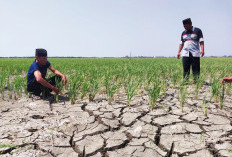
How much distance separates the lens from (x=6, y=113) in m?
2.50

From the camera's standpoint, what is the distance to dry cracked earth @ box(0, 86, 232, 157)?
1.59 meters

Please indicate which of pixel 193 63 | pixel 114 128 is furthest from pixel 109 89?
pixel 193 63

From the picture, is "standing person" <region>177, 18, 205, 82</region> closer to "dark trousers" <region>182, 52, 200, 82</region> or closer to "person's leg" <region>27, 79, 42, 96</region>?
"dark trousers" <region>182, 52, 200, 82</region>

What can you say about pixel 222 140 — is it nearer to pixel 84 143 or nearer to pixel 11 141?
pixel 84 143

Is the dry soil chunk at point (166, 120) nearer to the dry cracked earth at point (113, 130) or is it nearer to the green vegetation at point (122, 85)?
the dry cracked earth at point (113, 130)

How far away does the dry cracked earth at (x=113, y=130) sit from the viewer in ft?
5.22

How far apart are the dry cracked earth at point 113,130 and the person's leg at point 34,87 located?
38 cm

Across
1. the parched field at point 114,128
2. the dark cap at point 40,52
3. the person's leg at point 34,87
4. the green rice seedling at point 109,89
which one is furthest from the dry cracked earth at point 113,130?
the dark cap at point 40,52

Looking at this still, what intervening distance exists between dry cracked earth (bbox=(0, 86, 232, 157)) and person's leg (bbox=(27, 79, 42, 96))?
14.9 inches

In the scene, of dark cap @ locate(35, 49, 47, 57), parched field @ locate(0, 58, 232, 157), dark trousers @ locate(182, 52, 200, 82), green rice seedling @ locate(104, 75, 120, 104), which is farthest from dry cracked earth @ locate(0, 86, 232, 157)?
dark trousers @ locate(182, 52, 200, 82)

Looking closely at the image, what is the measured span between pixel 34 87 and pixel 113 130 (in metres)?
1.89

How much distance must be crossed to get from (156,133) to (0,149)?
1.45 metres

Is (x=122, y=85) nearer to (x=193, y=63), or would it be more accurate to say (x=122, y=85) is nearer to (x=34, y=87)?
(x=193, y=63)

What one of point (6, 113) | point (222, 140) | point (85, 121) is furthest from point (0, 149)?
point (222, 140)
